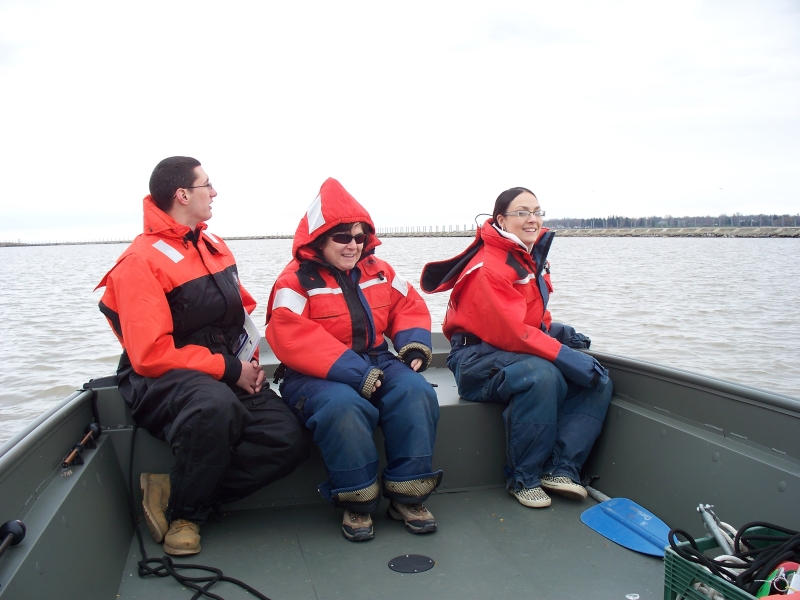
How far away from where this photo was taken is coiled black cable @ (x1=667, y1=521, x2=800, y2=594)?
5.18ft

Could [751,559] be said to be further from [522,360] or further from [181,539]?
[181,539]

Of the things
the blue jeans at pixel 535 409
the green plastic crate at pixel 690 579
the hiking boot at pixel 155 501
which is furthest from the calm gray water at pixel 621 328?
the green plastic crate at pixel 690 579

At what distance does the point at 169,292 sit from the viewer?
257cm

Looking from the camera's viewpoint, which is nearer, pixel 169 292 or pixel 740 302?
pixel 169 292

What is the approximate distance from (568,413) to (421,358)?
2.55 feet

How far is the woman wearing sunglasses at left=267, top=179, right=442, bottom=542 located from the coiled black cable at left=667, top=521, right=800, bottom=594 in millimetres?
1164

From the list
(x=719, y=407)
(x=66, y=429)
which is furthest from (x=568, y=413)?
(x=66, y=429)

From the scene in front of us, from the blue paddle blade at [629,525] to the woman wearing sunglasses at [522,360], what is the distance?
0.50ft

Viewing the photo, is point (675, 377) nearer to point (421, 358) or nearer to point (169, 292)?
point (421, 358)

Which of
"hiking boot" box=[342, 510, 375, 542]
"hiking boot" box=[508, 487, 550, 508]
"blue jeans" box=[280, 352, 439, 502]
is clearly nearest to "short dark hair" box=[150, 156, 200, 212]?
"blue jeans" box=[280, 352, 439, 502]

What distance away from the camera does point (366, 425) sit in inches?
102

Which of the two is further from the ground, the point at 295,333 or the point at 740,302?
the point at 295,333

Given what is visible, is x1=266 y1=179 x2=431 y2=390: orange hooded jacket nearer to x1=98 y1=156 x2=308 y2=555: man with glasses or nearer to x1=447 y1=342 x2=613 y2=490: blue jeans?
x1=98 y1=156 x2=308 y2=555: man with glasses

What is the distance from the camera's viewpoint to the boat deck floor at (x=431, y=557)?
223 centimetres
